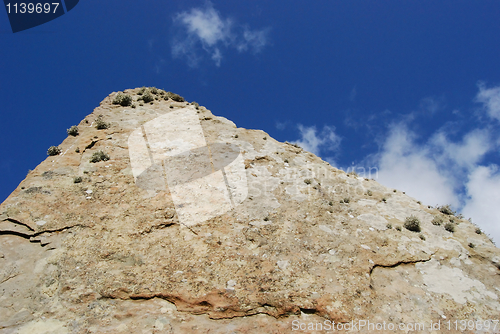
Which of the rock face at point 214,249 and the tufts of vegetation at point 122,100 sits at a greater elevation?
the tufts of vegetation at point 122,100

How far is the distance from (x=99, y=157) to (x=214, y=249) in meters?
7.21

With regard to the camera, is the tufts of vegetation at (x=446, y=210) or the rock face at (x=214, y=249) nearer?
the rock face at (x=214, y=249)

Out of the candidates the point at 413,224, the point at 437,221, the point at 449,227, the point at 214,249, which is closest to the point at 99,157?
the point at 214,249

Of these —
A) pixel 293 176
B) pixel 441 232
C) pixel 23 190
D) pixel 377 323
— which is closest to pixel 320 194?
pixel 293 176

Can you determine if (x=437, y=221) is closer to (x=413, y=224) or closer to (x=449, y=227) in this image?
(x=449, y=227)

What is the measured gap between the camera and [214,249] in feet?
30.6

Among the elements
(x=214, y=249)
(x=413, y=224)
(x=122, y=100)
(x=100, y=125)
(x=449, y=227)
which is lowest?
(x=214, y=249)

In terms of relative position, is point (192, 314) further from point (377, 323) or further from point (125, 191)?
point (125, 191)

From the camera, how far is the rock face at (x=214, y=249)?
7.39 meters

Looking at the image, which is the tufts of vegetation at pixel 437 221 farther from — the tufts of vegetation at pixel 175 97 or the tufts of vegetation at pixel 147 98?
the tufts of vegetation at pixel 147 98

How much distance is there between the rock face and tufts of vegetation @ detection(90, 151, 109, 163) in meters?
0.18

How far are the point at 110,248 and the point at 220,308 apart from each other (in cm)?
412

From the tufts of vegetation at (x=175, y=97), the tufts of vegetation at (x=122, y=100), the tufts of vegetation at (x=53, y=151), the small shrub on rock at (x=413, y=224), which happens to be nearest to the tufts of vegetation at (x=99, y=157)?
the tufts of vegetation at (x=53, y=151)

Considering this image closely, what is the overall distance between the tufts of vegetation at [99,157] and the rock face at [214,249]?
175 mm
